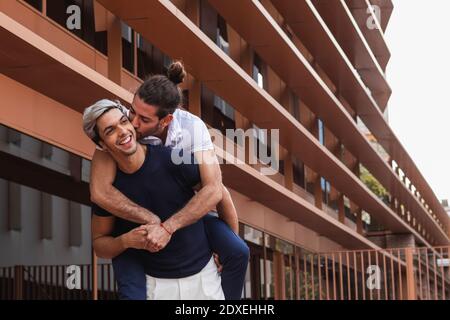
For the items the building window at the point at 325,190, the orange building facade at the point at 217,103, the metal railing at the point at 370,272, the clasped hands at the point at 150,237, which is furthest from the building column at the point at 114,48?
the building window at the point at 325,190

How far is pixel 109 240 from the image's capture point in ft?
14.6

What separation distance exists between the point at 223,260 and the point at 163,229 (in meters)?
0.41

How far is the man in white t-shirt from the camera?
4.31m

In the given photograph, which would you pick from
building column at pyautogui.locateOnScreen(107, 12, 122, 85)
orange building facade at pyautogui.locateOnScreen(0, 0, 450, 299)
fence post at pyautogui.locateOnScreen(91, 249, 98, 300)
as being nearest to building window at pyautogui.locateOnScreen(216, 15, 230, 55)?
orange building facade at pyautogui.locateOnScreen(0, 0, 450, 299)

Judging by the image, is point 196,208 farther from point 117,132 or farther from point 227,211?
point 117,132

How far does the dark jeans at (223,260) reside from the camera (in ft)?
14.7

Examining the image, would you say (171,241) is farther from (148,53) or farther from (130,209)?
(148,53)

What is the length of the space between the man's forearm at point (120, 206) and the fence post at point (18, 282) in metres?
9.39

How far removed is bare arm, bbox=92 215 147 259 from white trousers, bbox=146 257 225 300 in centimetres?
20

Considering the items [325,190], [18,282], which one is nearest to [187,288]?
[18,282]
